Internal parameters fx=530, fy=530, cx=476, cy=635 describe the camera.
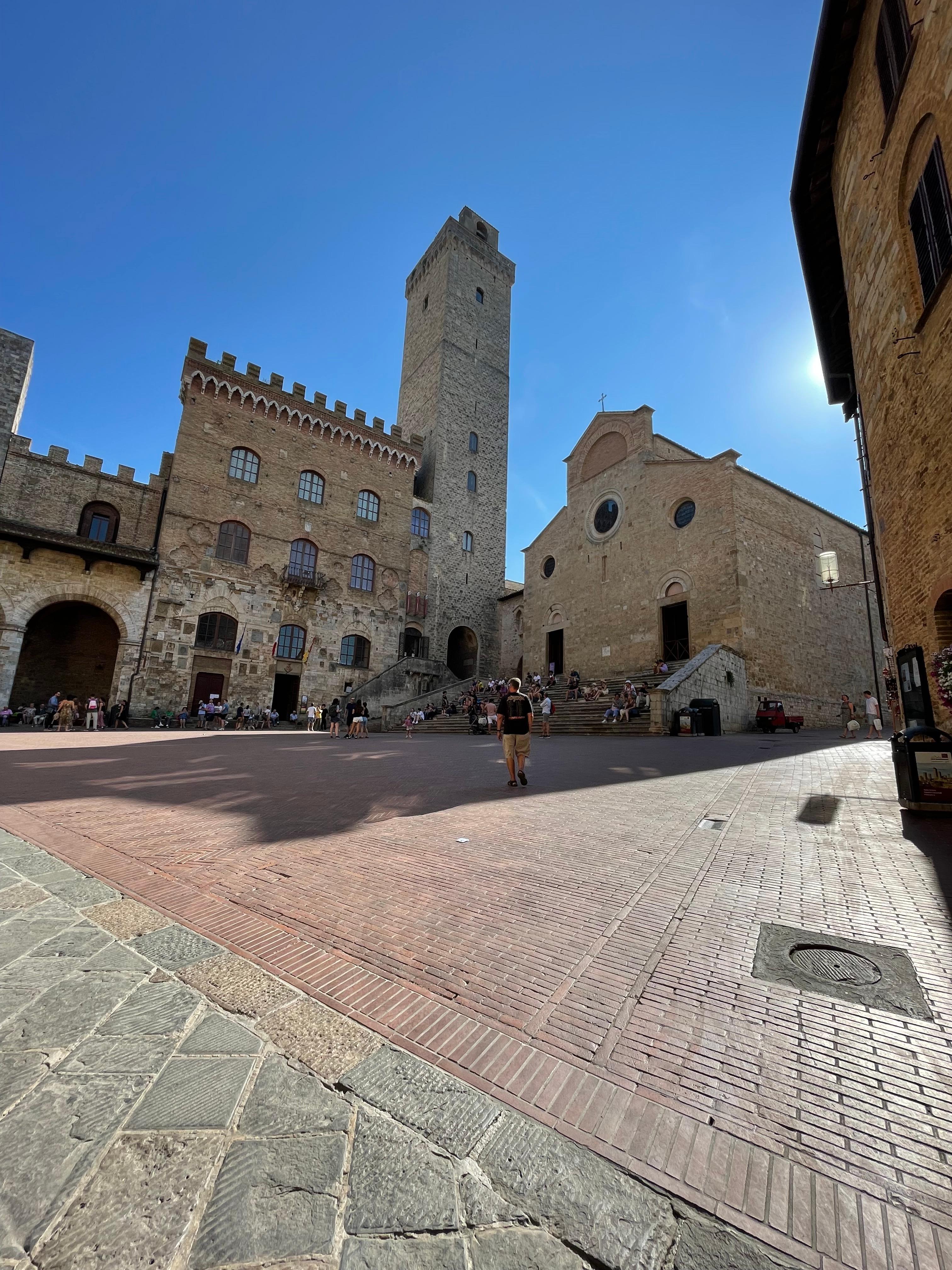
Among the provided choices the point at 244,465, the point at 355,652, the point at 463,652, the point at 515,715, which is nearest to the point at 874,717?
the point at 515,715

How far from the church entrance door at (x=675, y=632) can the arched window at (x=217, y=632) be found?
710 inches

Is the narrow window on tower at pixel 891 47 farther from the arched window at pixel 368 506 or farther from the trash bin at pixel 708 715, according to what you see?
the arched window at pixel 368 506

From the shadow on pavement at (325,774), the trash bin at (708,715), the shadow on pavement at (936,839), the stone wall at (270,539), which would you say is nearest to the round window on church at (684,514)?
the trash bin at (708,715)

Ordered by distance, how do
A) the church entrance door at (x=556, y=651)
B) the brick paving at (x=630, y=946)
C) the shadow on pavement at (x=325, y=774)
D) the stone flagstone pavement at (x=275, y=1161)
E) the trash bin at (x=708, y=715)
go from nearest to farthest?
the stone flagstone pavement at (x=275, y=1161) → the brick paving at (x=630, y=946) → the shadow on pavement at (x=325, y=774) → the trash bin at (x=708, y=715) → the church entrance door at (x=556, y=651)

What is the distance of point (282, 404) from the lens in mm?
24516

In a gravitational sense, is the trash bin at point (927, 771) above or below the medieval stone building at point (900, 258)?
below

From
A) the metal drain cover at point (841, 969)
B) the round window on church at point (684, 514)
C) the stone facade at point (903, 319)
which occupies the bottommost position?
the metal drain cover at point (841, 969)

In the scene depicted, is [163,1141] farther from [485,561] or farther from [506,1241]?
[485,561]

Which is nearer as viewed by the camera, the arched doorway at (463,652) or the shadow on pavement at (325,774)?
the shadow on pavement at (325,774)

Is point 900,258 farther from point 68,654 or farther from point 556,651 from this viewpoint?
point 68,654

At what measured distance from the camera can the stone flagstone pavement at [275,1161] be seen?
1.12 meters

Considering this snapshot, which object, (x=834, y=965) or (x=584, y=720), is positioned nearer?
(x=834, y=965)

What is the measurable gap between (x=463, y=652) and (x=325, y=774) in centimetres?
2399

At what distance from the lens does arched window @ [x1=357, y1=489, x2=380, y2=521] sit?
26.4m
